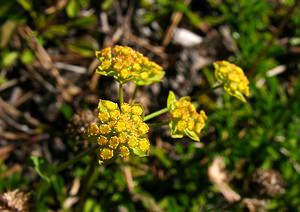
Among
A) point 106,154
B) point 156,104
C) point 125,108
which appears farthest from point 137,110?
point 156,104

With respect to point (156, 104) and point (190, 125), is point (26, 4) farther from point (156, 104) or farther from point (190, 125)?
point (190, 125)

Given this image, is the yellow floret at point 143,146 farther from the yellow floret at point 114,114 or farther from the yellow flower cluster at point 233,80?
the yellow flower cluster at point 233,80

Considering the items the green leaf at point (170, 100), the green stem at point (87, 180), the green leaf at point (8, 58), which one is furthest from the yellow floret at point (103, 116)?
the green leaf at point (8, 58)

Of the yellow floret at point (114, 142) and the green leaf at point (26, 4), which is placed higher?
the yellow floret at point (114, 142)

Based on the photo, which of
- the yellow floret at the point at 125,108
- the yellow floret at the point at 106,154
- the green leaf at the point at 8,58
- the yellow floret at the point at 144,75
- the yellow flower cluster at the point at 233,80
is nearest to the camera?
the yellow floret at the point at 106,154

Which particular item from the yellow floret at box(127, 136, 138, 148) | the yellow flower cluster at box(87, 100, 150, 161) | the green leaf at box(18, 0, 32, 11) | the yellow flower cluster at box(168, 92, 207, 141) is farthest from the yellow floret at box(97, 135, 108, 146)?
the green leaf at box(18, 0, 32, 11)

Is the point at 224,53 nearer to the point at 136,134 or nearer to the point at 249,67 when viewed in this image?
the point at 249,67

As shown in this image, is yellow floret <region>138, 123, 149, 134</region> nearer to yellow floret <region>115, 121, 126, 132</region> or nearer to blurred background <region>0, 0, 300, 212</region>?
yellow floret <region>115, 121, 126, 132</region>

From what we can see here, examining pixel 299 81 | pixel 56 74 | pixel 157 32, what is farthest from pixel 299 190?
pixel 56 74
